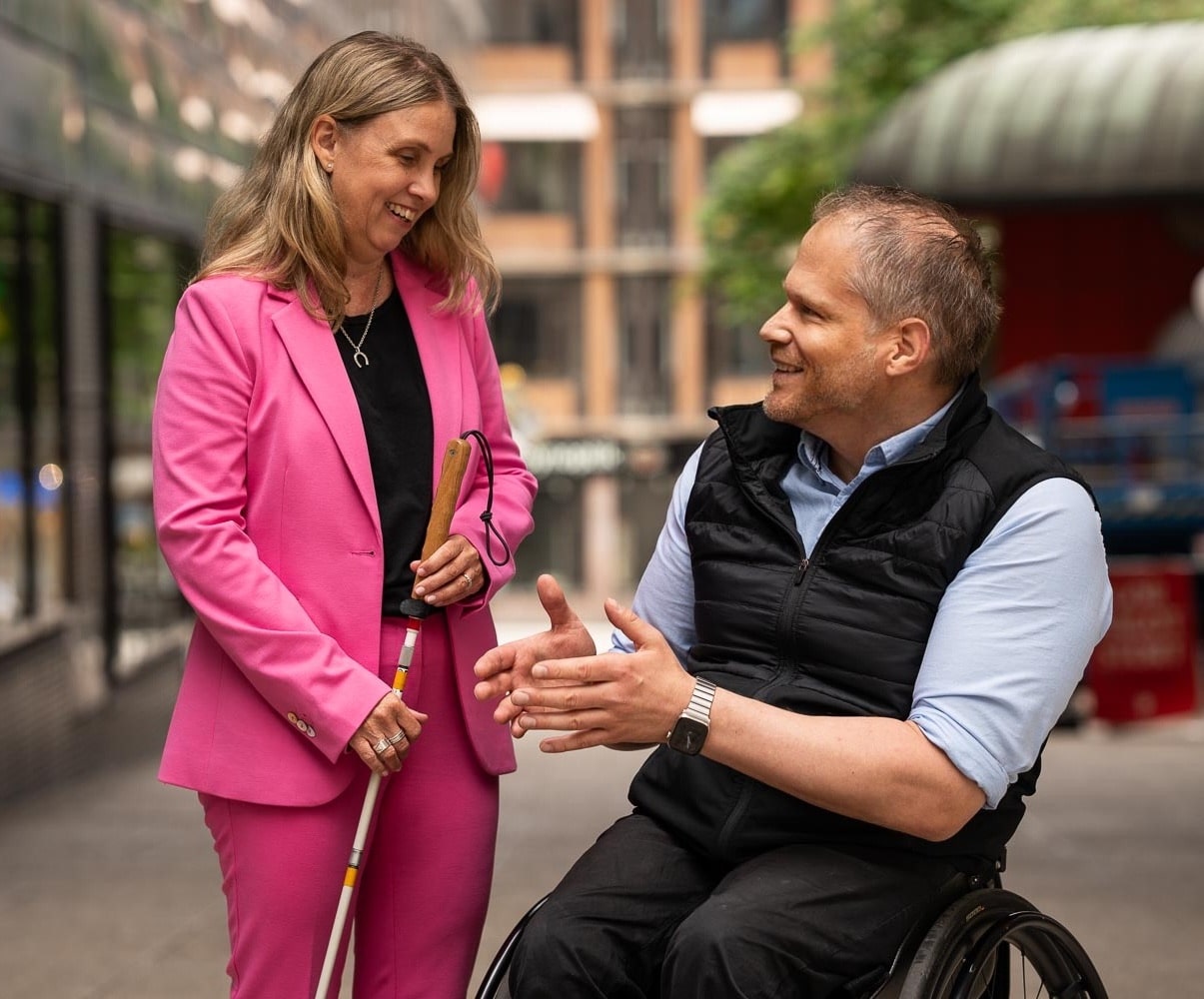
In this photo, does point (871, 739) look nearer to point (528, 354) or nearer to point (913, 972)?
point (913, 972)

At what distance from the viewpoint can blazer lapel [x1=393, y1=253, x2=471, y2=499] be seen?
2799mm

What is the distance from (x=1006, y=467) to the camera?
260 cm

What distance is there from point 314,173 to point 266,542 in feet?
1.78

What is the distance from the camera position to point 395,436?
2.77 m

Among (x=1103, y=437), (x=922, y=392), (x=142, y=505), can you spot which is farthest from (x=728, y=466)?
(x=1103, y=437)

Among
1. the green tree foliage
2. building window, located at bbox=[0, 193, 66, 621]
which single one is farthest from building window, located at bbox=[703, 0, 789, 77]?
building window, located at bbox=[0, 193, 66, 621]

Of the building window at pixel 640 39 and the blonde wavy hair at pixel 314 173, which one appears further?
A: the building window at pixel 640 39

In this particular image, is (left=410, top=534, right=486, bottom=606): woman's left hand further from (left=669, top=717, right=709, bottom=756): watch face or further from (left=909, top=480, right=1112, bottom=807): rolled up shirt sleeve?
(left=909, top=480, right=1112, bottom=807): rolled up shirt sleeve

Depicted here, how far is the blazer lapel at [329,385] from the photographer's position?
2672mm

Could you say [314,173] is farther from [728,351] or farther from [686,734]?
[728,351]

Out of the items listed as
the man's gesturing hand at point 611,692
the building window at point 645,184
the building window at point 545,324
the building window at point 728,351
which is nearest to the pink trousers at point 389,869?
the man's gesturing hand at point 611,692

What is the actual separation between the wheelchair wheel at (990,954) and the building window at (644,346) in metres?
31.2

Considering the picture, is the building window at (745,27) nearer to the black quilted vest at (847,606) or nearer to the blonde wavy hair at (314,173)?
the blonde wavy hair at (314,173)

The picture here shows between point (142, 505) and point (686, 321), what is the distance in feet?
76.5
